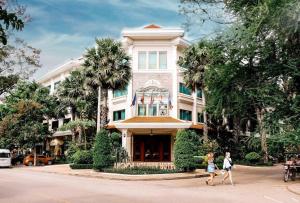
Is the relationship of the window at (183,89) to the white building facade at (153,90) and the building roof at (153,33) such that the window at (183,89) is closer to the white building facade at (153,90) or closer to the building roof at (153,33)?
the white building facade at (153,90)

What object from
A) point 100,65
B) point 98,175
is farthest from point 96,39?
point 98,175

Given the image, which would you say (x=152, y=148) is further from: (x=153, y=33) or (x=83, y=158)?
(x=153, y=33)

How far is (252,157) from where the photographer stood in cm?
4531

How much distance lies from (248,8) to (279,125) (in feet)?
20.9

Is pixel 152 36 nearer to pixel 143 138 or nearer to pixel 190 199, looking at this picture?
pixel 143 138

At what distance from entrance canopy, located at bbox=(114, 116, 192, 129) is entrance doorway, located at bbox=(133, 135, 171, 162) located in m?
3.36

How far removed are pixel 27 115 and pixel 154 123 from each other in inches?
658

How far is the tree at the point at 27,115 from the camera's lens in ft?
160

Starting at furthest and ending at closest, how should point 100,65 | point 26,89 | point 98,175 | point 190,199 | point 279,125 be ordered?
1. point 26,89
2. point 100,65
3. point 98,175
4. point 279,125
5. point 190,199

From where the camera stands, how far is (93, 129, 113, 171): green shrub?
3192 centimetres

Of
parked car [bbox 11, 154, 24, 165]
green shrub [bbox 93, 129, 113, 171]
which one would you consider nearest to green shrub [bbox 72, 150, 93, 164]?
green shrub [bbox 93, 129, 113, 171]

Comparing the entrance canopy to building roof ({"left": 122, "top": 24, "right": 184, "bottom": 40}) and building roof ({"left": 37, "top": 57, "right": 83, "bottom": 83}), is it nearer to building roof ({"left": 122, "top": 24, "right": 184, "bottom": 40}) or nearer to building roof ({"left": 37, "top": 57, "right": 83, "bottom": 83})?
building roof ({"left": 122, "top": 24, "right": 184, "bottom": 40})

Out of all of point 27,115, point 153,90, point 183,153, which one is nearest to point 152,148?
point 153,90

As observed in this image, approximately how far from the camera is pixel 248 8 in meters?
22.6
